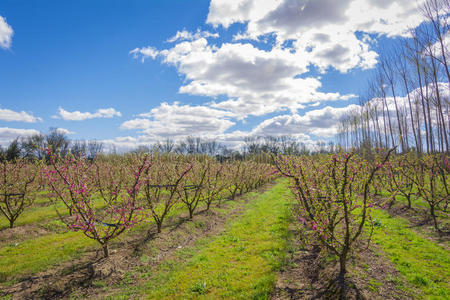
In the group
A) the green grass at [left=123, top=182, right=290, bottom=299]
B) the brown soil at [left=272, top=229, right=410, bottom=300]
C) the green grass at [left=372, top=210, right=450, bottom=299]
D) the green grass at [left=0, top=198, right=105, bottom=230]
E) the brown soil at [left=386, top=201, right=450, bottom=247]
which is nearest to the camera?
the brown soil at [left=272, top=229, right=410, bottom=300]

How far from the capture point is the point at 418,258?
664 centimetres

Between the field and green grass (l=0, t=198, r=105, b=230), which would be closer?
the field

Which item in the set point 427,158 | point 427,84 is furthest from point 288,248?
point 427,84

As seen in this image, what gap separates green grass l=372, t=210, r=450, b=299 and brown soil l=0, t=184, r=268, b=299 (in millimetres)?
6453

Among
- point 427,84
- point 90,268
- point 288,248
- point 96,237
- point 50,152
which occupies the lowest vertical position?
point 288,248

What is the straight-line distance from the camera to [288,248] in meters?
7.68

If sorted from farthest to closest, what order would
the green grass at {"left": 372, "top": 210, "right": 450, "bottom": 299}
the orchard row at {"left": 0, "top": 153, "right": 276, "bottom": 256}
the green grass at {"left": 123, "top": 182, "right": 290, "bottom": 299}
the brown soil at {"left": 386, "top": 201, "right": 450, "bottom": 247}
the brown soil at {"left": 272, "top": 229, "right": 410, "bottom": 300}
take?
the brown soil at {"left": 386, "top": 201, "right": 450, "bottom": 247} → the orchard row at {"left": 0, "top": 153, "right": 276, "bottom": 256} → the green grass at {"left": 123, "top": 182, "right": 290, "bottom": 299} → the green grass at {"left": 372, "top": 210, "right": 450, "bottom": 299} → the brown soil at {"left": 272, "top": 229, "right": 410, "bottom": 300}

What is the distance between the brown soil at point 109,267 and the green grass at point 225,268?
0.47 metres

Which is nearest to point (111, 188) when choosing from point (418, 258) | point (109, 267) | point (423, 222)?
point (109, 267)

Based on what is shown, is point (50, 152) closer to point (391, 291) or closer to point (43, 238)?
point (43, 238)

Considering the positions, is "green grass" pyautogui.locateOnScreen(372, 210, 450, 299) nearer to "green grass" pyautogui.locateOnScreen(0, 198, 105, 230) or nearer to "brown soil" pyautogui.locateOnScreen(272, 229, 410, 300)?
"brown soil" pyautogui.locateOnScreen(272, 229, 410, 300)

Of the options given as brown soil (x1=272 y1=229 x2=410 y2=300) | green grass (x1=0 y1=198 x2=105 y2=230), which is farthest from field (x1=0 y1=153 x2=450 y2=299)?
green grass (x1=0 y1=198 x2=105 y2=230)

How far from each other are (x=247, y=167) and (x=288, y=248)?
41.2ft

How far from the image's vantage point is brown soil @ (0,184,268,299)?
5.36 metres
